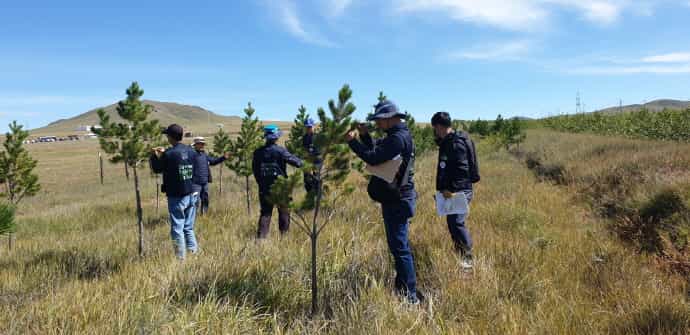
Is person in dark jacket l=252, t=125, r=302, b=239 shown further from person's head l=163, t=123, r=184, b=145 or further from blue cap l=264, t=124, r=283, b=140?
person's head l=163, t=123, r=184, b=145

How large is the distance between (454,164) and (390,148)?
1.41 metres

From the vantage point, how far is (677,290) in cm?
369

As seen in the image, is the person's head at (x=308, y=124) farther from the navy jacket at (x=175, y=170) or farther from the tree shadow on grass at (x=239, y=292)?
the tree shadow on grass at (x=239, y=292)

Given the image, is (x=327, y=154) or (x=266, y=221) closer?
(x=327, y=154)

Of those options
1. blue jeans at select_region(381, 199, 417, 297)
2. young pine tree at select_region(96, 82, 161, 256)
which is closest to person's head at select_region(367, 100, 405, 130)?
blue jeans at select_region(381, 199, 417, 297)

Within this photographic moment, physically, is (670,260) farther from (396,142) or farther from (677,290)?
(396,142)

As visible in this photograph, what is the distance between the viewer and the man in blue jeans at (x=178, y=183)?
16.4 ft

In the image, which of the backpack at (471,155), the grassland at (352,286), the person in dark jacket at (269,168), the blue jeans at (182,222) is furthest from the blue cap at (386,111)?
the blue jeans at (182,222)

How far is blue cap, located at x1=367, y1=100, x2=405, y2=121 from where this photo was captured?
3.42 meters

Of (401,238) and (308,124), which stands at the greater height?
(308,124)

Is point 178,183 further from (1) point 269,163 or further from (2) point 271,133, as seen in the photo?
(2) point 271,133

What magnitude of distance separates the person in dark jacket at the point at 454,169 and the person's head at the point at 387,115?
118cm

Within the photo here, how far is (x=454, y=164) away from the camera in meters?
4.45

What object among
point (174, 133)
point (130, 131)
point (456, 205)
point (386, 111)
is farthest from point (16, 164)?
point (456, 205)
